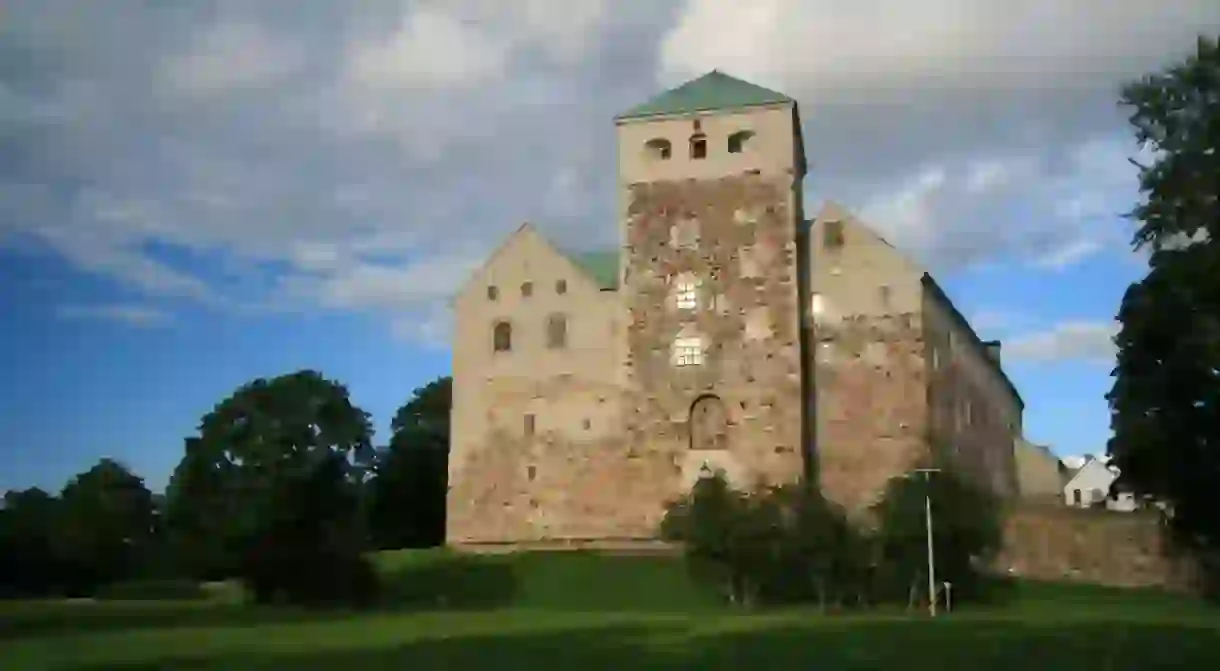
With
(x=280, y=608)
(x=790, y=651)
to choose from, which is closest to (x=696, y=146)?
(x=280, y=608)

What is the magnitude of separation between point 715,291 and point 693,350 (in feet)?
9.27

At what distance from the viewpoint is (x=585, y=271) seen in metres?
58.6

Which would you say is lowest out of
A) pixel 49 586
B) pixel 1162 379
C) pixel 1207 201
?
pixel 49 586

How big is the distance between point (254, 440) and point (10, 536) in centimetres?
1515

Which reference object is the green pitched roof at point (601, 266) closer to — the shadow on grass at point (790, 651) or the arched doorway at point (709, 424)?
the arched doorway at point (709, 424)

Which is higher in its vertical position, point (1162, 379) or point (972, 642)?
point (1162, 379)

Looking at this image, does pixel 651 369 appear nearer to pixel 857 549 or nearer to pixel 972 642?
pixel 857 549

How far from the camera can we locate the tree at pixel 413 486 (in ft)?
268

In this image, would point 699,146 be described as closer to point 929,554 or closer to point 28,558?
point 929,554

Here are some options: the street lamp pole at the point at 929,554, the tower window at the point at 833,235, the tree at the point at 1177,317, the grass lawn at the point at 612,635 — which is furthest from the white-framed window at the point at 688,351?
the tree at the point at 1177,317

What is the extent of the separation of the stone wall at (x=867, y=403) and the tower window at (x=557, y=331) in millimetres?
11671

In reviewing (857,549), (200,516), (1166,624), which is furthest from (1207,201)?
(200,516)

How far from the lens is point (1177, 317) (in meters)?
31.9

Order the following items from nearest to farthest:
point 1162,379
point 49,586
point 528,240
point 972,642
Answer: point 972,642 < point 1162,379 < point 528,240 < point 49,586
